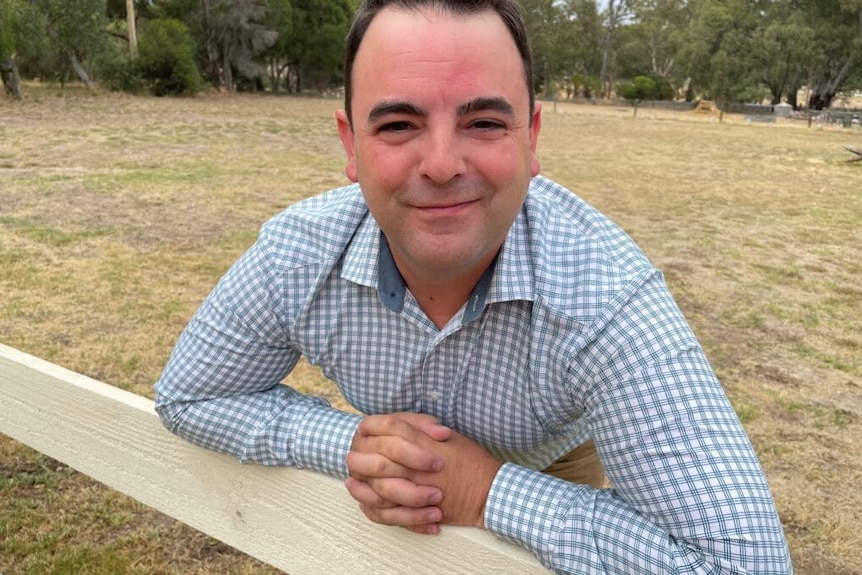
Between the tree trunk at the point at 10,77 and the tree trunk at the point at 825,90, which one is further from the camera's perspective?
the tree trunk at the point at 825,90

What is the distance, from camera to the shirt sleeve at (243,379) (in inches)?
53.2

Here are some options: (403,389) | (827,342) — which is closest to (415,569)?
(403,389)

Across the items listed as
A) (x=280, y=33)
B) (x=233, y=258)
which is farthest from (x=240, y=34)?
(x=233, y=258)

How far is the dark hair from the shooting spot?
1231 mm

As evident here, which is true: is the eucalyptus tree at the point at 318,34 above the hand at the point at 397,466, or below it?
above

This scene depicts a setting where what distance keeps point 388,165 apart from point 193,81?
3216cm

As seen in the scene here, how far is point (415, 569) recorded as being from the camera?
1.16m

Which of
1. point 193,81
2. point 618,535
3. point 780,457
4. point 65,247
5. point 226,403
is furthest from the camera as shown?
point 193,81

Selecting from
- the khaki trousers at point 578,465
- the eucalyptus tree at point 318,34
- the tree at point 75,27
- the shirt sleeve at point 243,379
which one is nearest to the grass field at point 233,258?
the khaki trousers at point 578,465

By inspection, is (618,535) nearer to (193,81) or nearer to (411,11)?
(411,11)

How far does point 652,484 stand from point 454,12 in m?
0.82

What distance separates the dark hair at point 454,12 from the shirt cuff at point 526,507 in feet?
2.17

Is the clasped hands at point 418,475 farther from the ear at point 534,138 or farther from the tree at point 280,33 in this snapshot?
the tree at point 280,33

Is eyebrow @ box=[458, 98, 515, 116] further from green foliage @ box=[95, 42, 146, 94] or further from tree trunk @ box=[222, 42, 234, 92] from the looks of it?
tree trunk @ box=[222, 42, 234, 92]
